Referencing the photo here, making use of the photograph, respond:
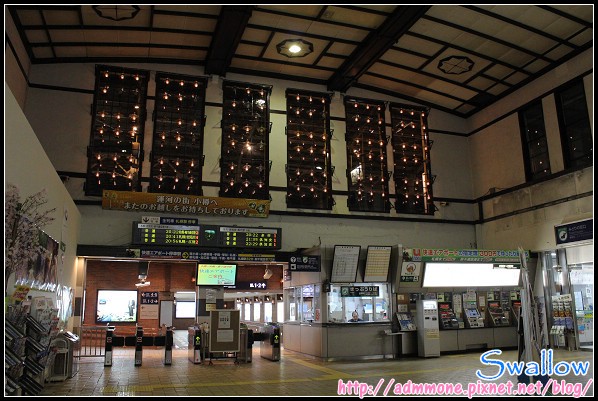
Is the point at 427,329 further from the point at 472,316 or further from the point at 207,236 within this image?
the point at 207,236

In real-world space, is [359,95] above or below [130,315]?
above

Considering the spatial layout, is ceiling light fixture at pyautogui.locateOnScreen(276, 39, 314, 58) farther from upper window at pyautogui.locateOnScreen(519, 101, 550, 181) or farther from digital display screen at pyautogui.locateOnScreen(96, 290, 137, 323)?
digital display screen at pyautogui.locateOnScreen(96, 290, 137, 323)

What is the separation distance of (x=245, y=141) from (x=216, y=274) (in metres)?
3.92

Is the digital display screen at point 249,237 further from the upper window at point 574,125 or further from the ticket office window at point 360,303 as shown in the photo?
the upper window at point 574,125

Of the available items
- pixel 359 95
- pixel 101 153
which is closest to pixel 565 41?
pixel 359 95

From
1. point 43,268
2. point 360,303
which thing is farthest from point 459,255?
point 43,268

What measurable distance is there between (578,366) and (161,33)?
11.9m

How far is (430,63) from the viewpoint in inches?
549

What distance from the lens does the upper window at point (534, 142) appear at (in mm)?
13648

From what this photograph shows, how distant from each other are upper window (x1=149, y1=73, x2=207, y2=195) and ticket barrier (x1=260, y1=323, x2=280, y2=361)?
4116mm

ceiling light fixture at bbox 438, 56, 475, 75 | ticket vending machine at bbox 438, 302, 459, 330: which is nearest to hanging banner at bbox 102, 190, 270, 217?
ticket vending machine at bbox 438, 302, 459, 330

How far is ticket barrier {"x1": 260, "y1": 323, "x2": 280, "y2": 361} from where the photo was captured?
38.0 feet

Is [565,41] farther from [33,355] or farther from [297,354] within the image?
[33,355]

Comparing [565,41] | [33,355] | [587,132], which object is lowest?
[33,355]
